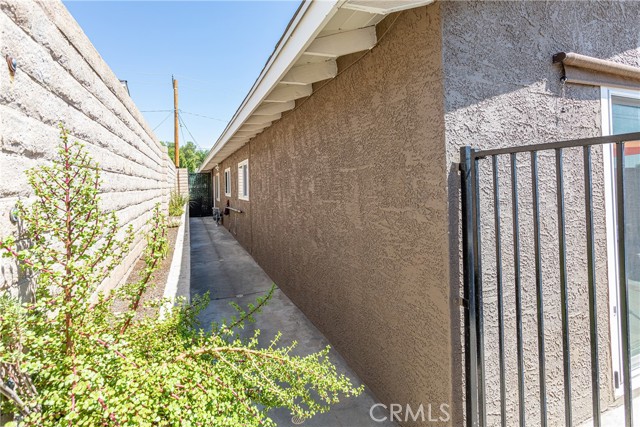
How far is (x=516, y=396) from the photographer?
2.24 meters

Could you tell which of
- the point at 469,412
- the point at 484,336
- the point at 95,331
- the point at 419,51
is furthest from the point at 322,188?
the point at 95,331

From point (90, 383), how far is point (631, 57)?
14.5 ft

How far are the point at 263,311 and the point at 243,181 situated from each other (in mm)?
5785

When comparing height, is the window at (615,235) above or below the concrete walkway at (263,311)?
above

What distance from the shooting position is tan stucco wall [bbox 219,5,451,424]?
2.23 metres

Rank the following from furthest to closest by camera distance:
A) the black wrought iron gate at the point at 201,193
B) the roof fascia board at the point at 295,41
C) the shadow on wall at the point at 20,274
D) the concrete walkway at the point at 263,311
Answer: the black wrought iron gate at the point at 201,193, the concrete walkway at the point at 263,311, the roof fascia board at the point at 295,41, the shadow on wall at the point at 20,274

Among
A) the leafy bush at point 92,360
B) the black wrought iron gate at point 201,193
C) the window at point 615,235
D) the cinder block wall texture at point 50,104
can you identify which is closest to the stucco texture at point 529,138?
the window at point 615,235

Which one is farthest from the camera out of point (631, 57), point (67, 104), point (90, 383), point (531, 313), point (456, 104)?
point (631, 57)

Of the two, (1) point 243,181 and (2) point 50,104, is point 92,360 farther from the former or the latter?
(1) point 243,181

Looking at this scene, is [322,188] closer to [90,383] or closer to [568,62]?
[568,62]

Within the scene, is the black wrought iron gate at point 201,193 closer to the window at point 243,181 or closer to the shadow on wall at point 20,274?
the window at point 243,181

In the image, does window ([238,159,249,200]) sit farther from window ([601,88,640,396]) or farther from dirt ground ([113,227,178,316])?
window ([601,88,640,396])

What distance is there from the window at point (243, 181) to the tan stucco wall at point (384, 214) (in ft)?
16.0

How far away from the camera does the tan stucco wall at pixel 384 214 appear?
2.23 metres
